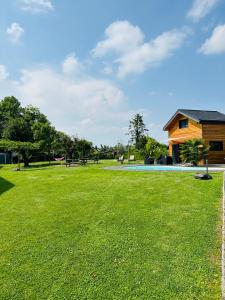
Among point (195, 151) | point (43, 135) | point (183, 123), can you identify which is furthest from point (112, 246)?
point (43, 135)

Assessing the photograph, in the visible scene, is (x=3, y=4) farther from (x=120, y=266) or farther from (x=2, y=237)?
(x=120, y=266)

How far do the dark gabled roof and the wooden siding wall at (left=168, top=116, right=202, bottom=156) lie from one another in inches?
20.7

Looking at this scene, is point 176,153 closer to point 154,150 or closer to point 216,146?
point 154,150

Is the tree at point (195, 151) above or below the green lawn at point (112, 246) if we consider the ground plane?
above

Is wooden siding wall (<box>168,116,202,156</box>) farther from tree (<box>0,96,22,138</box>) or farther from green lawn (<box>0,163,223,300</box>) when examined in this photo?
tree (<box>0,96,22,138</box>)

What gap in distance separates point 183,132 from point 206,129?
3050 mm

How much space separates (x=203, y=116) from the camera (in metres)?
24.2

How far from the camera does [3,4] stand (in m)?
12.1

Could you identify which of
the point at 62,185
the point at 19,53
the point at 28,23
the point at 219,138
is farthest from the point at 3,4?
the point at 219,138

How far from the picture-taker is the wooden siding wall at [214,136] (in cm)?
2283

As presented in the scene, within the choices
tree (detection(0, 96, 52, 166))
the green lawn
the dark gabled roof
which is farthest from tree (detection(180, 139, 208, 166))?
tree (detection(0, 96, 52, 166))

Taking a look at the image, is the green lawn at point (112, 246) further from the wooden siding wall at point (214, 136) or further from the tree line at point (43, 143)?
the tree line at point (43, 143)

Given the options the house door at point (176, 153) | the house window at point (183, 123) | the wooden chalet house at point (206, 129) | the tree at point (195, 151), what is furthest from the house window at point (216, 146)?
the house door at point (176, 153)

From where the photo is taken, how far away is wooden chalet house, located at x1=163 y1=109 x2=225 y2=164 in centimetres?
2286
